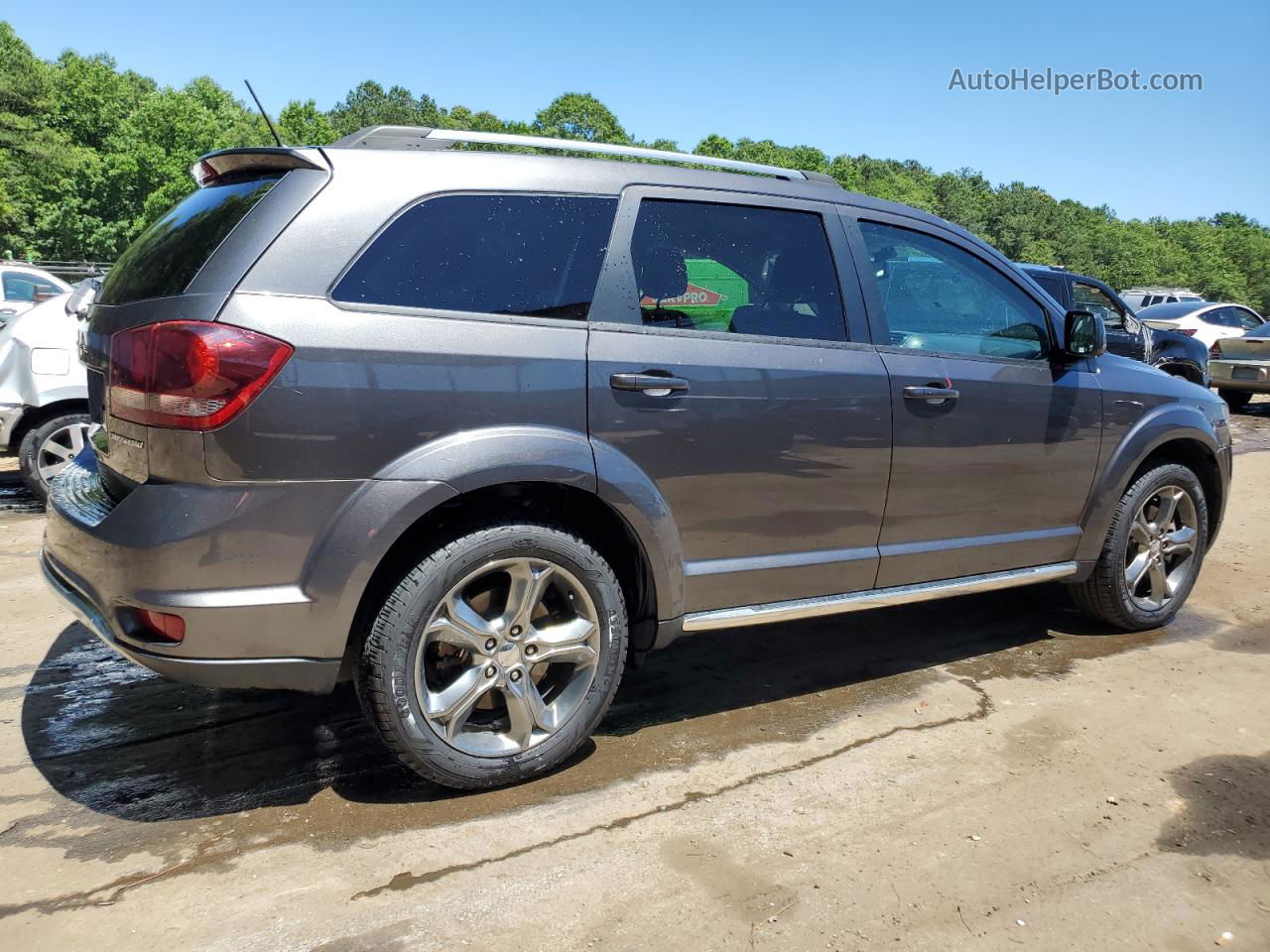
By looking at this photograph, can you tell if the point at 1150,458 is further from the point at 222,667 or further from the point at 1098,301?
the point at 1098,301

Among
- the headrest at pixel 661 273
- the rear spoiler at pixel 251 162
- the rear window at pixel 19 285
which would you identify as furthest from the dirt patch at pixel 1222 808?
the rear window at pixel 19 285

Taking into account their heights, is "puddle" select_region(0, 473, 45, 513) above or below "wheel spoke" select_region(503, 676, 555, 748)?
below

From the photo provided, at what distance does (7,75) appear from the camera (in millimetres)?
52438

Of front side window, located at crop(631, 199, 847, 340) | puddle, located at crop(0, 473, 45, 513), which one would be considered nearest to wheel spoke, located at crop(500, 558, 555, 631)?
front side window, located at crop(631, 199, 847, 340)

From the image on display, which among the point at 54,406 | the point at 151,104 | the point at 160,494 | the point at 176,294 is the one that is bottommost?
the point at 54,406

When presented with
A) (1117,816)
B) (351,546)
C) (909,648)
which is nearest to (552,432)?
(351,546)

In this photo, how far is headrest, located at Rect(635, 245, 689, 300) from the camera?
129 inches

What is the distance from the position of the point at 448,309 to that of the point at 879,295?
1.73 metres

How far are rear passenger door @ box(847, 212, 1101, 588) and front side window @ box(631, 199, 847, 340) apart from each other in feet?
0.73

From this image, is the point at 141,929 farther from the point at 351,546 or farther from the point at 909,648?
the point at 909,648

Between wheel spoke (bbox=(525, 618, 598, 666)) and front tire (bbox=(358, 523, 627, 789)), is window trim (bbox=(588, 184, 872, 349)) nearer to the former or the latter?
front tire (bbox=(358, 523, 627, 789))

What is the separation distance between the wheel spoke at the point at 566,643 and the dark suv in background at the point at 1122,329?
750cm

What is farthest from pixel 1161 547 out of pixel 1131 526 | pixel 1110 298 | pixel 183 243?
pixel 1110 298

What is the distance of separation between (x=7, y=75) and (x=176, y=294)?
62.3 metres
